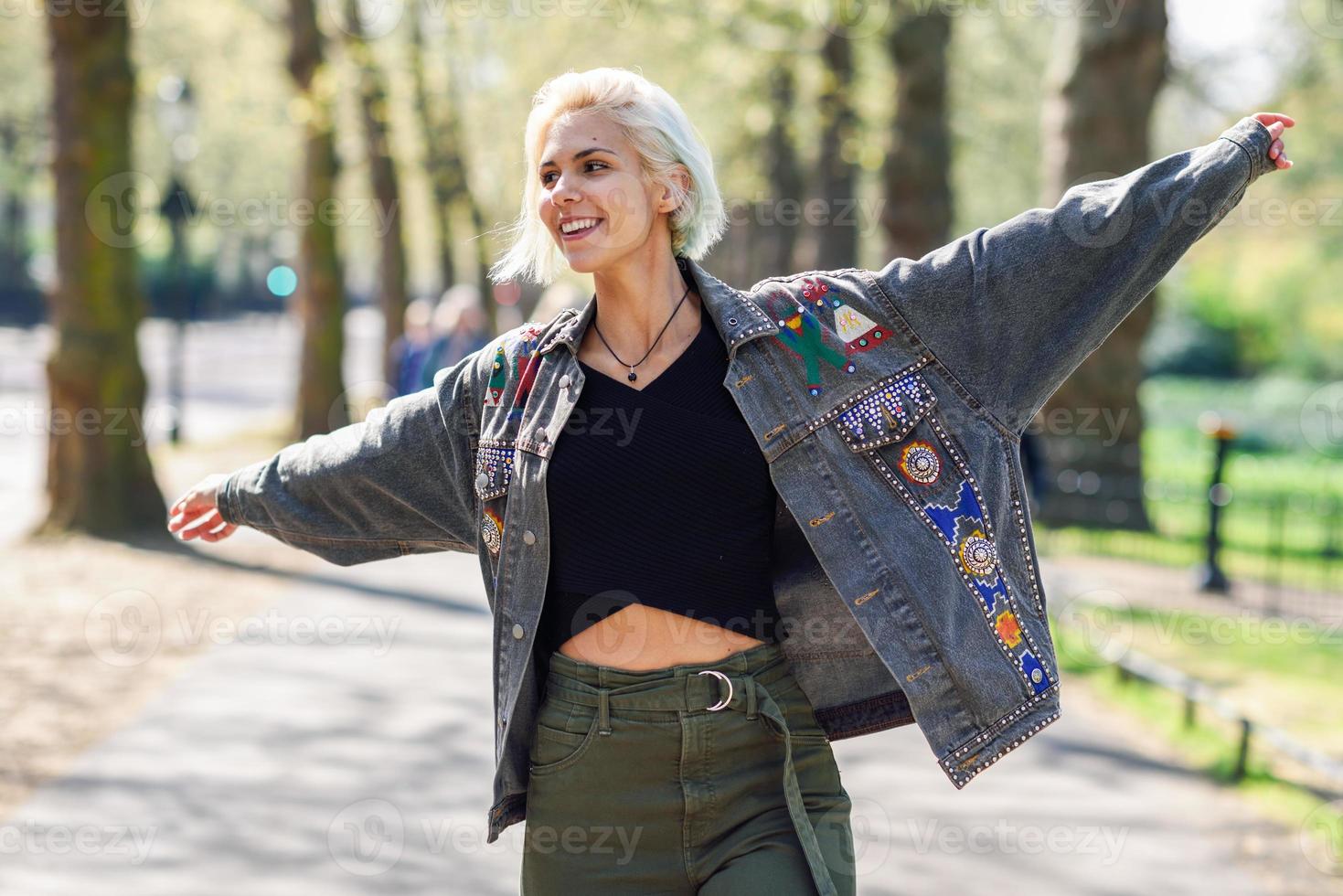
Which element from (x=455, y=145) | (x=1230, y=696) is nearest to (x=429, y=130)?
(x=455, y=145)

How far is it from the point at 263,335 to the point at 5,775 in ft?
173

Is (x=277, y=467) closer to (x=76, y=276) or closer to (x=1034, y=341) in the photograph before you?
(x=1034, y=341)

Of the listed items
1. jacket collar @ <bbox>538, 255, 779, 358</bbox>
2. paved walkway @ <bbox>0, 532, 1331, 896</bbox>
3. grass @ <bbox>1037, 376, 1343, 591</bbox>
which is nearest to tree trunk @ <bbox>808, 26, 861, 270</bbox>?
grass @ <bbox>1037, 376, 1343, 591</bbox>

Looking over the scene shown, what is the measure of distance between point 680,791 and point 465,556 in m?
10.7

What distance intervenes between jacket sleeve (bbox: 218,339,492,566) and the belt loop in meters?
0.53

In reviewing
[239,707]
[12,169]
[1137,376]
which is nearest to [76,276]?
[239,707]

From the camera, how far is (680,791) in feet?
8.94

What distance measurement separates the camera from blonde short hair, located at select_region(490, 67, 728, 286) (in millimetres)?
2885

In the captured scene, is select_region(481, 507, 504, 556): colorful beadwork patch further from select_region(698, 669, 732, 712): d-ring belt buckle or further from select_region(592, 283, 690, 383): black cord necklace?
select_region(698, 669, 732, 712): d-ring belt buckle
